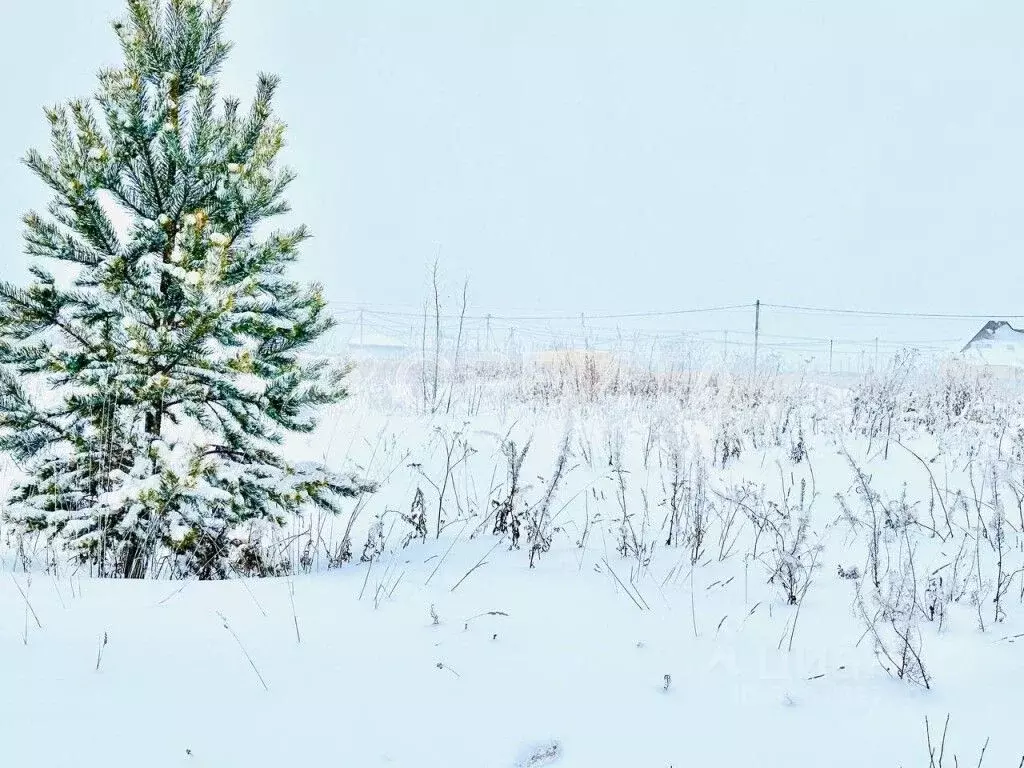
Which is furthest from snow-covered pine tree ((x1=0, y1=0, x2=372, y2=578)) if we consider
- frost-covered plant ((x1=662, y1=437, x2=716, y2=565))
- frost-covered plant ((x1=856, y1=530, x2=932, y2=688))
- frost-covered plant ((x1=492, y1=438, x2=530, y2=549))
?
frost-covered plant ((x1=856, y1=530, x2=932, y2=688))

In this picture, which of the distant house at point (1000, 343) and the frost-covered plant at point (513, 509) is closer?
the frost-covered plant at point (513, 509)

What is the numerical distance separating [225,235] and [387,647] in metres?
2.08

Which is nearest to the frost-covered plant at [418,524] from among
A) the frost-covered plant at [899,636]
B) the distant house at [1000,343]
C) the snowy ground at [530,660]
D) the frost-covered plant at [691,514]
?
the snowy ground at [530,660]

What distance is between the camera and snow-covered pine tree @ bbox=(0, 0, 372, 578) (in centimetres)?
308

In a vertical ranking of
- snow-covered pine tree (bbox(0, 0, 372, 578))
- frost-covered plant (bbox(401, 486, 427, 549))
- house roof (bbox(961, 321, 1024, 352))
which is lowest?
frost-covered plant (bbox(401, 486, 427, 549))

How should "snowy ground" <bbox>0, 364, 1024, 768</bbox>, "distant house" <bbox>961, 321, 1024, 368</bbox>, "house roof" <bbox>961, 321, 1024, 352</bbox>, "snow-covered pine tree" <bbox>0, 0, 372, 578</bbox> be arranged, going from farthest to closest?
"house roof" <bbox>961, 321, 1024, 352</bbox> < "distant house" <bbox>961, 321, 1024, 368</bbox> < "snow-covered pine tree" <bbox>0, 0, 372, 578</bbox> < "snowy ground" <bbox>0, 364, 1024, 768</bbox>

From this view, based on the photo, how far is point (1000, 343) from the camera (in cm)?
2177

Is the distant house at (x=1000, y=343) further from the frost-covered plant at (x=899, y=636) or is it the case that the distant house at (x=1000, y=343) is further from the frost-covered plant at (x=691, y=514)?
the frost-covered plant at (x=899, y=636)

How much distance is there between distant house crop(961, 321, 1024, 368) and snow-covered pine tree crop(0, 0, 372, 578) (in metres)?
20.7

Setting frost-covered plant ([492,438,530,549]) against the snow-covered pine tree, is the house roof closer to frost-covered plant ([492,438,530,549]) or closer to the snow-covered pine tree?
frost-covered plant ([492,438,530,549])

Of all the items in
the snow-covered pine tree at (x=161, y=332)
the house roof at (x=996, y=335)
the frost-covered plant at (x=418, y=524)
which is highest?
the house roof at (x=996, y=335)

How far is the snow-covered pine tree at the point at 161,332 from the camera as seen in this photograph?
3.08 m

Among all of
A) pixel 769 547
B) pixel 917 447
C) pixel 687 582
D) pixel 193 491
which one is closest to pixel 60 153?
pixel 193 491

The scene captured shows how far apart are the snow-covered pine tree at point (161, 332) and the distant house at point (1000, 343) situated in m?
20.7
